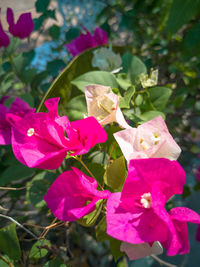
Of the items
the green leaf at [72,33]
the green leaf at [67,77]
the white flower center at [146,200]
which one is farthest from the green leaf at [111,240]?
the green leaf at [72,33]

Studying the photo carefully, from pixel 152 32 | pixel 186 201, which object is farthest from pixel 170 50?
pixel 186 201

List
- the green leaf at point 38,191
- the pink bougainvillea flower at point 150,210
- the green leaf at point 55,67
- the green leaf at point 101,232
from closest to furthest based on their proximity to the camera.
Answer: the pink bougainvillea flower at point 150,210 < the green leaf at point 101,232 < the green leaf at point 38,191 < the green leaf at point 55,67

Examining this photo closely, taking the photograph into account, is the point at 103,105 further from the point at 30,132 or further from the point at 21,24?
the point at 21,24

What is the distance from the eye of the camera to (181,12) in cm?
56

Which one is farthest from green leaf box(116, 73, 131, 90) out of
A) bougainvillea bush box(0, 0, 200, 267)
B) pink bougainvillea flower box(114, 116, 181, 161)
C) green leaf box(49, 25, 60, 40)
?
green leaf box(49, 25, 60, 40)

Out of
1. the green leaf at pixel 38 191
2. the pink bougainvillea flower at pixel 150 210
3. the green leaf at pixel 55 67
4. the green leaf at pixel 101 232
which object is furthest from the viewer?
the green leaf at pixel 55 67

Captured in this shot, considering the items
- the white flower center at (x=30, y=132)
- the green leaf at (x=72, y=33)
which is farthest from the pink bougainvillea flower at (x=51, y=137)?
the green leaf at (x=72, y=33)

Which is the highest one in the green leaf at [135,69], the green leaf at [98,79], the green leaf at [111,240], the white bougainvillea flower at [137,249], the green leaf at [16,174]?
the green leaf at [98,79]

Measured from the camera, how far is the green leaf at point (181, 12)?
21.5 inches

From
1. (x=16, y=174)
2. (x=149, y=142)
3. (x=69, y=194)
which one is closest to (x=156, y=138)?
(x=149, y=142)

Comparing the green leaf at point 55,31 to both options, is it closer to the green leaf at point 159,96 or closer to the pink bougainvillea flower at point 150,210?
the green leaf at point 159,96

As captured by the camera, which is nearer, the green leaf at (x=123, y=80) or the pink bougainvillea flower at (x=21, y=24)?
the green leaf at (x=123, y=80)

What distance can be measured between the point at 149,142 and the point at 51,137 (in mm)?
114

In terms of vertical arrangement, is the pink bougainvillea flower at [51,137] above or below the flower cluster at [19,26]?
below
